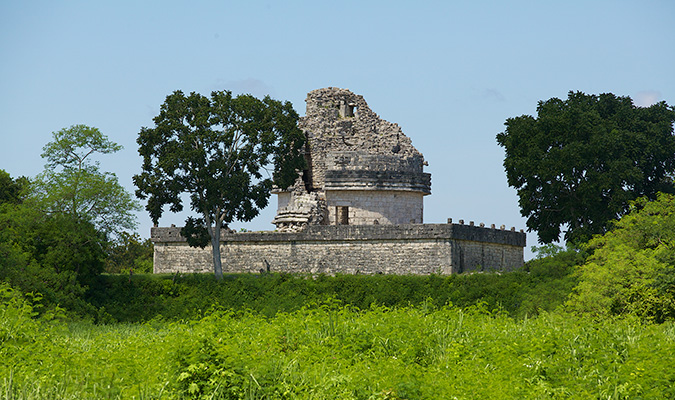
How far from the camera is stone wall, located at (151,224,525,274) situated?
1204 inches

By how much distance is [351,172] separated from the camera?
1325 inches

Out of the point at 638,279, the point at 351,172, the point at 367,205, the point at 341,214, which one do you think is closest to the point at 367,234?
the point at 367,205

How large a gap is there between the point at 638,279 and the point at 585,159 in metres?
11.2

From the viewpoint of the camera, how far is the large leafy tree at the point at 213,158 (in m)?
29.6

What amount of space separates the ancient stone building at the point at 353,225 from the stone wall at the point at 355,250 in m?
0.03

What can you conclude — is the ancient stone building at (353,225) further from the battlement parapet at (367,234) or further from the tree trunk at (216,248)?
the tree trunk at (216,248)

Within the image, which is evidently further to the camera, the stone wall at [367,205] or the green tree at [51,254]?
the stone wall at [367,205]

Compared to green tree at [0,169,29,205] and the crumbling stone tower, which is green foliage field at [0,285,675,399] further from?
green tree at [0,169,29,205]

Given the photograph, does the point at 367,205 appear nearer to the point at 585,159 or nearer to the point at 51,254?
the point at 585,159

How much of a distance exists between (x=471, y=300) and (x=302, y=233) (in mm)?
7625

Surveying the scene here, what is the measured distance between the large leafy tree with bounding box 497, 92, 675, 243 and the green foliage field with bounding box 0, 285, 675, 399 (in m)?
14.3

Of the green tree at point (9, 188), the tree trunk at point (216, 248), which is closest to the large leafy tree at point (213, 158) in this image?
the tree trunk at point (216, 248)

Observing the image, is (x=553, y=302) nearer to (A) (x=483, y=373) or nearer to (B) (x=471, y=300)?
(B) (x=471, y=300)

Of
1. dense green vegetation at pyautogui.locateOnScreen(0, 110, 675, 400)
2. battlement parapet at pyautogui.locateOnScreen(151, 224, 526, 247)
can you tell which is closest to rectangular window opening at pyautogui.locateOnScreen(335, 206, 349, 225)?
battlement parapet at pyautogui.locateOnScreen(151, 224, 526, 247)
